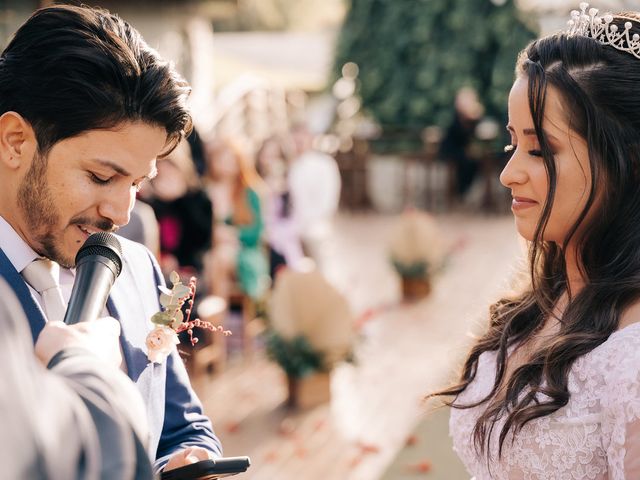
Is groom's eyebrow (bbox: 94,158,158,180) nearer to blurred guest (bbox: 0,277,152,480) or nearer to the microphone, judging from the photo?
the microphone

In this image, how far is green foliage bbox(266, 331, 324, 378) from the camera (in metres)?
5.99

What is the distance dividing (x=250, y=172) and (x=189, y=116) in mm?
5337

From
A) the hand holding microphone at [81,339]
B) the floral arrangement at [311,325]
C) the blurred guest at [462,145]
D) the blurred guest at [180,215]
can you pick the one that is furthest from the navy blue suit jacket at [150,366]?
the blurred guest at [462,145]

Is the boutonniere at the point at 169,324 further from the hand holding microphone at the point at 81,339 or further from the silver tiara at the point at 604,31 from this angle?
the silver tiara at the point at 604,31

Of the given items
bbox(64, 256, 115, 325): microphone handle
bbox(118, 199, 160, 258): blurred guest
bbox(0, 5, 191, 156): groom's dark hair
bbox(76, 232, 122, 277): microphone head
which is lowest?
bbox(118, 199, 160, 258): blurred guest

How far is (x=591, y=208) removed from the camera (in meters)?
2.10

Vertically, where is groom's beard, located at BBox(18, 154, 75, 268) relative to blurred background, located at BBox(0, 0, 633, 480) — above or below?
above

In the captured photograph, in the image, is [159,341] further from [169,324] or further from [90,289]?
[90,289]

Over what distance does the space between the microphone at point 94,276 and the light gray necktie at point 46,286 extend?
0.75 feet

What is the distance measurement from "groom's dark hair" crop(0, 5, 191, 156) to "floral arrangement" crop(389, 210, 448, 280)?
23.9 feet

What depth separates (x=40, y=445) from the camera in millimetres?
987

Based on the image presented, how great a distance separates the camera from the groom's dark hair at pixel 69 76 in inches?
69.2

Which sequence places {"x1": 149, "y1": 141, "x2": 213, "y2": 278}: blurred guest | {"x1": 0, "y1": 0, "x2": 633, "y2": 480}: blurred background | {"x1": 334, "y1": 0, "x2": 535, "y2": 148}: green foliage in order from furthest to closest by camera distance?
{"x1": 334, "y1": 0, "x2": 535, "y2": 148}: green foliage → {"x1": 149, "y1": 141, "x2": 213, "y2": 278}: blurred guest → {"x1": 0, "y1": 0, "x2": 633, "y2": 480}: blurred background

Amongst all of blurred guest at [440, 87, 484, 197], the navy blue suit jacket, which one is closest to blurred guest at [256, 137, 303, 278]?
the navy blue suit jacket
